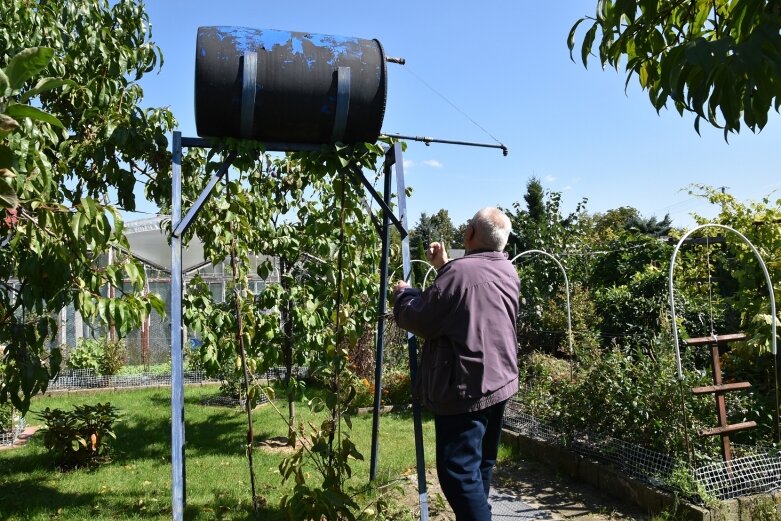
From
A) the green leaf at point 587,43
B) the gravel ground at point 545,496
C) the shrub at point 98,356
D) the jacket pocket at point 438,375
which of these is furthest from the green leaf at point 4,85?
the shrub at point 98,356

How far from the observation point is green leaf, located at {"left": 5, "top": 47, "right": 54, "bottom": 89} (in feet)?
5.00

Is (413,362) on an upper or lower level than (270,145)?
lower

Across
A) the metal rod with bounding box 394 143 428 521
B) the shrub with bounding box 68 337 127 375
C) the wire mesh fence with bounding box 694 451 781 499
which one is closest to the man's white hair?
the metal rod with bounding box 394 143 428 521

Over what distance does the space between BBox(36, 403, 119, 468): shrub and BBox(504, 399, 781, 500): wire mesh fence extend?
454 cm

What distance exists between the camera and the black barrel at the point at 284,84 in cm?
284

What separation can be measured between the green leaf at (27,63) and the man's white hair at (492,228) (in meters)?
1.94

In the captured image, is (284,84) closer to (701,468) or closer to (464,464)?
(464,464)

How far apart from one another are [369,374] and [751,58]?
27.3 feet

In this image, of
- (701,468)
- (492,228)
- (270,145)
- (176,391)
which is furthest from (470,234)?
(701,468)

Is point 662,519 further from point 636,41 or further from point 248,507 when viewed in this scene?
point 636,41

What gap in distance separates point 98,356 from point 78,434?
6.64 meters

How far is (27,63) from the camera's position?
1530mm

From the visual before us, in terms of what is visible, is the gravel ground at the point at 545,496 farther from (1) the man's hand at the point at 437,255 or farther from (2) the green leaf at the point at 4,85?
(2) the green leaf at the point at 4,85

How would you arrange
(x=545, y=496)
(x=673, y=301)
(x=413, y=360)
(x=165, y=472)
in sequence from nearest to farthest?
(x=413, y=360) < (x=673, y=301) < (x=545, y=496) < (x=165, y=472)
